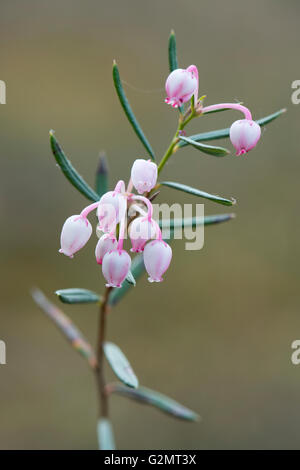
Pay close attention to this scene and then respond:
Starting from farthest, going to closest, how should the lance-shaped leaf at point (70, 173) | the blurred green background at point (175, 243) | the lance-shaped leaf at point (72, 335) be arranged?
1. the blurred green background at point (175, 243)
2. the lance-shaped leaf at point (72, 335)
3. the lance-shaped leaf at point (70, 173)

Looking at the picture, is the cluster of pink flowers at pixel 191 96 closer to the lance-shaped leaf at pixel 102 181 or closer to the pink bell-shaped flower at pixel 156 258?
the pink bell-shaped flower at pixel 156 258

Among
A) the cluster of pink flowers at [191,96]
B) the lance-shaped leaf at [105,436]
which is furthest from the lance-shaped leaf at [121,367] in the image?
the cluster of pink flowers at [191,96]

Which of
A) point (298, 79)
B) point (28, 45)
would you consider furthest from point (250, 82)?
point (28, 45)

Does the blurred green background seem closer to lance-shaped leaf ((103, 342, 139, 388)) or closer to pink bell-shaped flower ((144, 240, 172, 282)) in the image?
lance-shaped leaf ((103, 342, 139, 388))

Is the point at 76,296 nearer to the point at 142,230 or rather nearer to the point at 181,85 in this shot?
the point at 142,230

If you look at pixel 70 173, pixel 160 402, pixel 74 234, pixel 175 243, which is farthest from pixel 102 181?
pixel 175 243

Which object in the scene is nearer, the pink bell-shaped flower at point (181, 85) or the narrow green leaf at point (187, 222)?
the pink bell-shaped flower at point (181, 85)

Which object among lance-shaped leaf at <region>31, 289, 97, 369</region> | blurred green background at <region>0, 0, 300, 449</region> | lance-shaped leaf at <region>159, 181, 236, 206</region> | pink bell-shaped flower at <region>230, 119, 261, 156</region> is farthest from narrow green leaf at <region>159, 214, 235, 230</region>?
blurred green background at <region>0, 0, 300, 449</region>

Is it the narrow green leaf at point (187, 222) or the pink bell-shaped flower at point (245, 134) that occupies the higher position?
the pink bell-shaped flower at point (245, 134)
